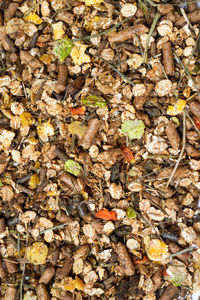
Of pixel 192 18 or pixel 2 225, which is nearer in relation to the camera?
pixel 192 18

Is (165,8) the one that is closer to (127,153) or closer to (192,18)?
(192,18)

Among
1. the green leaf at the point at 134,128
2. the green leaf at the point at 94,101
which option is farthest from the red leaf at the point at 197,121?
the green leaf at the point at 94,101

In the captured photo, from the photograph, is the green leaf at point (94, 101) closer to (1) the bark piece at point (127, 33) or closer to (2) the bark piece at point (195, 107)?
(1) the bark piece at point (127, 33)

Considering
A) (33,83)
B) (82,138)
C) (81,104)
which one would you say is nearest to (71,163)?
(82,138)

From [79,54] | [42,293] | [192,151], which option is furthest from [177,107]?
[42,293]

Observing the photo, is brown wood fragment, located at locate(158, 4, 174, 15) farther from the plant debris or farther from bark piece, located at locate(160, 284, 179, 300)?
bark piece, located at locate(160, 284, 179, 300)

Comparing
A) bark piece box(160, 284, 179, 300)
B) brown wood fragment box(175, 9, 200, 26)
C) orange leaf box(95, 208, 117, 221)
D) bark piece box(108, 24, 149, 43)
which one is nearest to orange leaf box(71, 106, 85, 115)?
bark piece box(108, 24, 149, 43)
